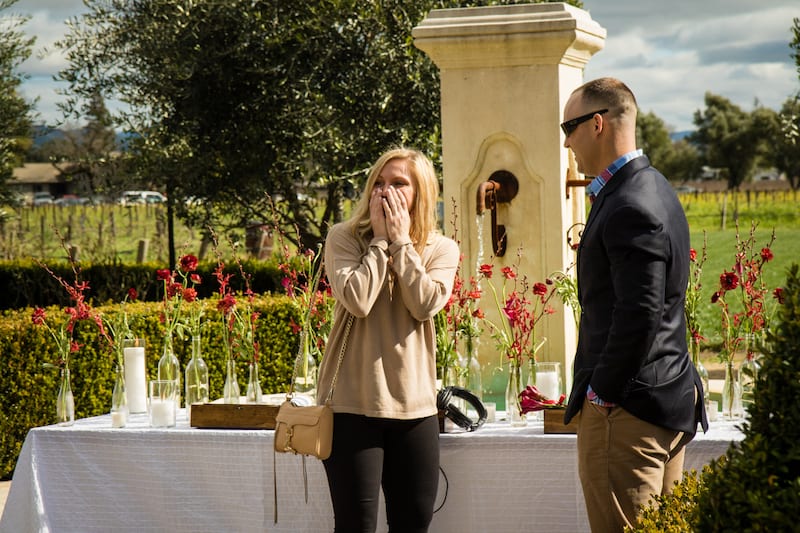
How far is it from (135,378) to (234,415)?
62 centimetres

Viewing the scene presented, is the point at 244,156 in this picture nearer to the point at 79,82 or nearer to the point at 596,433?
the point at 79,82

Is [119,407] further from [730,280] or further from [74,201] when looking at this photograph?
[74,201]

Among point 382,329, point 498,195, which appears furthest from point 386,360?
point 498,195

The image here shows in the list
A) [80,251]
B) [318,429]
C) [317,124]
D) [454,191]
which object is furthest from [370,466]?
[80,251]

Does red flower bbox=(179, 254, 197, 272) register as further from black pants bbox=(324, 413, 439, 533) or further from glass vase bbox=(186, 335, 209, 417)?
black pants bbox=(324, 413, 439, 533)

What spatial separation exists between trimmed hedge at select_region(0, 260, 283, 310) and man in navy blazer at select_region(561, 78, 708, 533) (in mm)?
8630

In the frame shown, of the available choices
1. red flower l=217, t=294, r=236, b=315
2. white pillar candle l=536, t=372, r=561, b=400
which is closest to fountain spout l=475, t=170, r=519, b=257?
white pillar candle l=536, t=372, r=561, b=400

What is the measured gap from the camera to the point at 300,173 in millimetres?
10195

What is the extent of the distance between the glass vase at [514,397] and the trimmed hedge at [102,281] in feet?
24.3

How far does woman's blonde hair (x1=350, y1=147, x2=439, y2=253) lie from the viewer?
3.63 metres

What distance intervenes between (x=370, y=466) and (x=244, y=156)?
7.32 metres

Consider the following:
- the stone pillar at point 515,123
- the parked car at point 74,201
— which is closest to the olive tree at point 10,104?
the parked car at point 74,201

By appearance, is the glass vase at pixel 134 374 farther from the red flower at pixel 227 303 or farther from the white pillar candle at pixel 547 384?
the white pillar candle at pixel 547 384

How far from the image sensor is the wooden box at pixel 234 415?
4.27 metres
